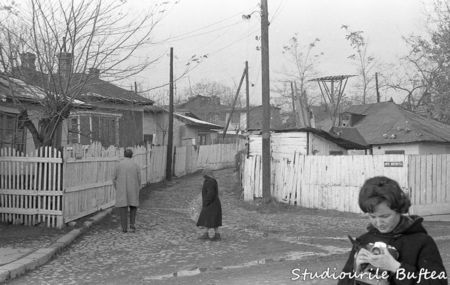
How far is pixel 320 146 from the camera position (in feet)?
63.7

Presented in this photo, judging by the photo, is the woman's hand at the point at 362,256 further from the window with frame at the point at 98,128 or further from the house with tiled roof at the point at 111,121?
the window with frame at the point at 98,128

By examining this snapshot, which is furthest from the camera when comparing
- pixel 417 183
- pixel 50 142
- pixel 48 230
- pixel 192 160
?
pixel 192 160

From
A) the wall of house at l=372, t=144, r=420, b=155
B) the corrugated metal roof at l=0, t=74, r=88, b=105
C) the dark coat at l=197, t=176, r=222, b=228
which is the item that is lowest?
the dark coat at l=197, t=176, r=222, b=228

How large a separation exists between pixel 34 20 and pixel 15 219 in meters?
Result: 4.01

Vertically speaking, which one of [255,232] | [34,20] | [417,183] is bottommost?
[255,232]

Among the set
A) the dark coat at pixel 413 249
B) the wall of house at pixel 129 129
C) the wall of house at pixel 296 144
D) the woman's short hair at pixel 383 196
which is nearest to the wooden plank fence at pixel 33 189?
the wall of house at pixel 296 144

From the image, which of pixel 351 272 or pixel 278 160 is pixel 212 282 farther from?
pixel 278 160

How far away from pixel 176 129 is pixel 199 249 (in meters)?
32.5

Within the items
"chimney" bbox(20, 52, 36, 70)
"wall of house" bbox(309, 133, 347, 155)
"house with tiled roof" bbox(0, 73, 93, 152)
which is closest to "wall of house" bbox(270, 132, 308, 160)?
"wall of house" bbox(309, 133, 347, 155)

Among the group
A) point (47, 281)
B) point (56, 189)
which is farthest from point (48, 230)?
point (47, 281)

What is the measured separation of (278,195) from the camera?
59.6 feet

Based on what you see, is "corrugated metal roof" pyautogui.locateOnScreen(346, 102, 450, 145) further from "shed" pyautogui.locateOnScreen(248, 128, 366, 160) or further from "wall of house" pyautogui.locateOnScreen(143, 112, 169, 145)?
"wall of house" pyautogui.locateOnScreen(143, 112, 169, 145)

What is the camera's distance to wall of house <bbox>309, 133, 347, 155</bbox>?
1908cm

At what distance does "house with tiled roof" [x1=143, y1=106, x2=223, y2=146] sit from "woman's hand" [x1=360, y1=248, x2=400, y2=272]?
3003 cm
